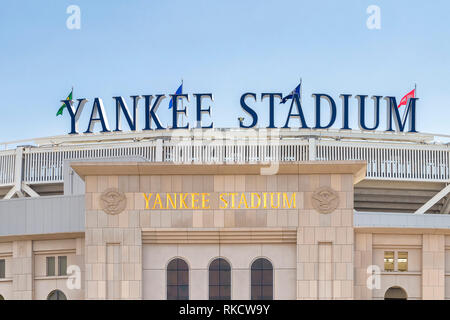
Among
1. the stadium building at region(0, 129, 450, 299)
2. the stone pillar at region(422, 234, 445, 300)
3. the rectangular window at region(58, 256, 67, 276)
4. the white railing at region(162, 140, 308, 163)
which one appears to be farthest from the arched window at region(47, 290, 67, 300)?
the white railing at region(162, 140, 308, 163)

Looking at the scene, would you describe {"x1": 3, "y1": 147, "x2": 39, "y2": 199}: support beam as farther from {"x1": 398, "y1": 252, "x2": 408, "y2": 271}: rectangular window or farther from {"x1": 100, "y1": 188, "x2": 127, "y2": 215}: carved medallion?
{"x1": 398, "y1": 252, "x2": 408, "y2": 271}: rectangular window

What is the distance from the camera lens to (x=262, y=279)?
4931 cm

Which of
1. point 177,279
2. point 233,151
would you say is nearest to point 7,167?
point 233,151

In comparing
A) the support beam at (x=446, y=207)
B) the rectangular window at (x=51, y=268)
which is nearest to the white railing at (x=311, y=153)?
the support beam at (x=446, y=207)

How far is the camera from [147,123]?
81.2 m

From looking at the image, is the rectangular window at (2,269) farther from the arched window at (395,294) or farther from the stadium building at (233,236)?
the arched window at (395,294)

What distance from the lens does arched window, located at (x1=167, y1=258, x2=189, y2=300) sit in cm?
4909

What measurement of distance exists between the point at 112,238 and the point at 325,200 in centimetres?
1099

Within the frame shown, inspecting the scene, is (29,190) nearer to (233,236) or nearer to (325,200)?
(233,236)

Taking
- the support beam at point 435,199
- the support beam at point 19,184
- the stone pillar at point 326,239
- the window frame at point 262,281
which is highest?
the support beam at point 19,184

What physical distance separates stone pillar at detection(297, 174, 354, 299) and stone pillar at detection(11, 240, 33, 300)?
1469cm

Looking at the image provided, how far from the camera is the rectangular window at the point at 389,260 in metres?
51.2

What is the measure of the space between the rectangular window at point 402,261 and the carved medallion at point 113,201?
1492cm
